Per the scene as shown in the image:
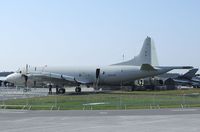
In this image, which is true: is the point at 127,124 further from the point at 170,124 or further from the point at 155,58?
the point at 155,58

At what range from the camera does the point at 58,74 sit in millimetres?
72125

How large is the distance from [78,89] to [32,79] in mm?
7755

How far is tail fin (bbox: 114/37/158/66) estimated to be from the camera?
236 ft

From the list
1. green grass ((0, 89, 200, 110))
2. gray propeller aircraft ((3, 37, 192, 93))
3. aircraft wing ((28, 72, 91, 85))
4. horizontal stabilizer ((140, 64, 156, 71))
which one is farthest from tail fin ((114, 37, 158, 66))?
green grass ((0, 89, 200, 110))

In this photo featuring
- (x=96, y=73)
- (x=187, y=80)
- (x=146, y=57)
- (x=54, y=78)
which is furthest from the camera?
(x=187, y=80)

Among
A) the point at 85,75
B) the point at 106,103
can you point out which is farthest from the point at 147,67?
the point at 106,103

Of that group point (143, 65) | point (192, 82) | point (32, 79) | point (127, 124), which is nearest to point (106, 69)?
point (143, 65)

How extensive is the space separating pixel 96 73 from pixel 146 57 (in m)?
8.80

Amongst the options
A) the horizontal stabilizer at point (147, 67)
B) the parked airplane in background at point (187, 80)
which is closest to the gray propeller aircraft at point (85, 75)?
the horizontal stabilizer at point (147, 67)

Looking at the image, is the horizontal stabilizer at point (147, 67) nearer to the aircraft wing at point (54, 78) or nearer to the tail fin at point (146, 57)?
the tail fin at point (146, 57)

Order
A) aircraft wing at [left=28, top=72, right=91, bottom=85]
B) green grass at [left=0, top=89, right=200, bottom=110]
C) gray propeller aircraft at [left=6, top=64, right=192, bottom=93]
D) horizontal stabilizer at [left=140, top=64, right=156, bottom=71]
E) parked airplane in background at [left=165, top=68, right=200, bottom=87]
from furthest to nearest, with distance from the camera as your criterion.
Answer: parked airplane in background at [left=165, top=68, right=200, bottom=87] → aircraft wing at [left=28, top=72, right=91, bottom=85] → gray propeller aircraft at [left=6, top=64, right=192, bottom=93] → horizontal stabilizer at [left=140, top=64, right=156, bottom=71] → green grass at [left=0, top=89, right=200, bottom=110]

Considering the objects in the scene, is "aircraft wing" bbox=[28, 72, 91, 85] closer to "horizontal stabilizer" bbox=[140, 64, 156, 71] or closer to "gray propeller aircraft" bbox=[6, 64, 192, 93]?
"gray propeller aircraft" bbox=[6, 64, 192, 93]

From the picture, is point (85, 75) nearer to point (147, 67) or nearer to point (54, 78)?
point (54, 78)

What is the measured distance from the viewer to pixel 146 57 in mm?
72000
